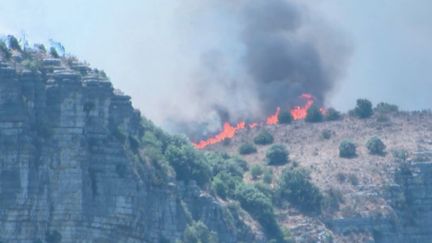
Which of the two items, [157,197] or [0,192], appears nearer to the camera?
[0,192]

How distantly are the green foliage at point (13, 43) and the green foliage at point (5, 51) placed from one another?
3.28ft

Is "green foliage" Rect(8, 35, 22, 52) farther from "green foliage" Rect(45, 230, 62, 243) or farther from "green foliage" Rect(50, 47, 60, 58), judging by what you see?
"green foliage" Rect(45, 230, 62, 243)

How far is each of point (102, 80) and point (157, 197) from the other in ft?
26.3

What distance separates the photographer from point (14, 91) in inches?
7436

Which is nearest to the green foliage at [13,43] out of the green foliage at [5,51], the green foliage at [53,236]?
the green foliage at [5,51]

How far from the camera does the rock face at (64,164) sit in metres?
187

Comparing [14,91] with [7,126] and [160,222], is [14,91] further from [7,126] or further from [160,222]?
[160,222]

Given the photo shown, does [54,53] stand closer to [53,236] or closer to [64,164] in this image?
[64,164]

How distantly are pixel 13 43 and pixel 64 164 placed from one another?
8.92 m

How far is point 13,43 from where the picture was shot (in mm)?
195125

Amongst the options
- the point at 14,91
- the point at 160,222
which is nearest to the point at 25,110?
the point at 14,91

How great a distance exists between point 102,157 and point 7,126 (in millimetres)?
6239

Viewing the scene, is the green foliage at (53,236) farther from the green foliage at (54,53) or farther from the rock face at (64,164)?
the green foliage at (54,53)

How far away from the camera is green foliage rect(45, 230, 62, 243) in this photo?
615 feet
